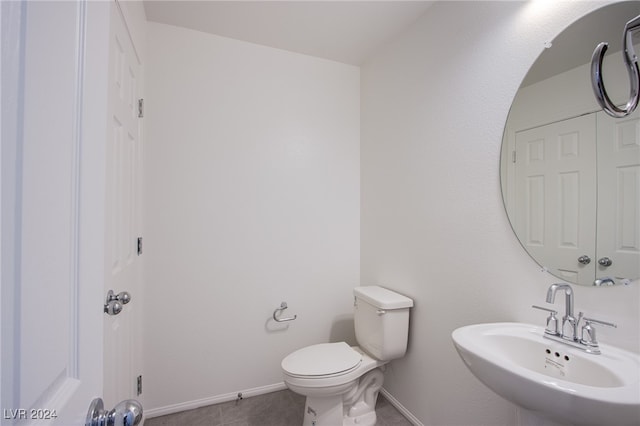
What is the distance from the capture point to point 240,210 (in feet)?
6.70

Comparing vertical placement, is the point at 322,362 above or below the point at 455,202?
below

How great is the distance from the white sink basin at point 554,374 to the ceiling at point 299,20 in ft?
5.94

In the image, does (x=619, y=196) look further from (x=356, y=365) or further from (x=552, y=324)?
(x=356, y=365)

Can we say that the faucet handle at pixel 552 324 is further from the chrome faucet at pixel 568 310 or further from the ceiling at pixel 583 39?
the ceiling at pixel 583 39

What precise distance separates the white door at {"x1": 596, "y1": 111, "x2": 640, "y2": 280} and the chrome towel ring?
0.03 metres

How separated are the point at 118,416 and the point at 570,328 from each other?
136cm

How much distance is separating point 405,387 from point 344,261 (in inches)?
37.9

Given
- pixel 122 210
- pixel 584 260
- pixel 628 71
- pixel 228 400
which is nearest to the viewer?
pixel 628 71

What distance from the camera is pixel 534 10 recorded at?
116 cm

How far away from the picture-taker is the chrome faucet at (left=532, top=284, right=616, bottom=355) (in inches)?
36.5

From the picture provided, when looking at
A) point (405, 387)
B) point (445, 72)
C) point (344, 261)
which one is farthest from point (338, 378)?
point (445, 72)

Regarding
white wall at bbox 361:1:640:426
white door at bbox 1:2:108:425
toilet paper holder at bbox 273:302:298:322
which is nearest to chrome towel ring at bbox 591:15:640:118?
white wall at bbox 361:1:640:426

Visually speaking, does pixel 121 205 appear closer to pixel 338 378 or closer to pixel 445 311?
pixel 338 378

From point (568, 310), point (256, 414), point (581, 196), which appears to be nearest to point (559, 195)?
point (581, 196)
